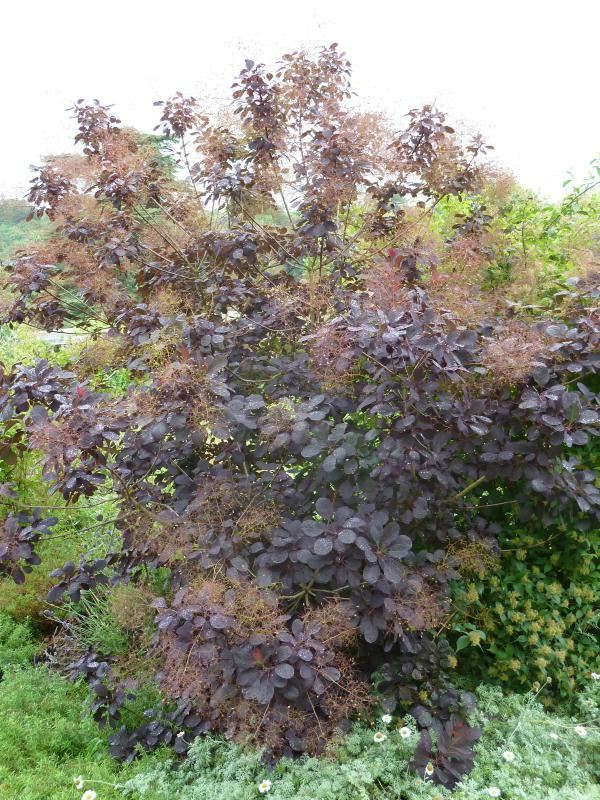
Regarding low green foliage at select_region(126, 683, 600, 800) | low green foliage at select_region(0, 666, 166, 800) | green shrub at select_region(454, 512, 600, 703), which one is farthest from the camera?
green shrub at select_region(454, 512, 600, 703)

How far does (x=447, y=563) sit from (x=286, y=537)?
0.61 metres

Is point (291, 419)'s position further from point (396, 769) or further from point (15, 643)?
point (15, 643)

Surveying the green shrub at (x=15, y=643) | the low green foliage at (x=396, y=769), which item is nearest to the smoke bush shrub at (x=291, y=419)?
the low green foliage at (x=396, y=769)

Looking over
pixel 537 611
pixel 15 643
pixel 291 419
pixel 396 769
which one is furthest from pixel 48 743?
pixel 537 611

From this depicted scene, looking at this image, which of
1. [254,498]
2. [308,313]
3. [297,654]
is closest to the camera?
[297,654]

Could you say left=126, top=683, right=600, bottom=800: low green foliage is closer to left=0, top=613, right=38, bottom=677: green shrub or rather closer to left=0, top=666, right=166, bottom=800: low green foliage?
left=0, top=666, right=166, bottom=800: low green foliage

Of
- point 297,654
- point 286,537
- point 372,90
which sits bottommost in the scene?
point 297,654

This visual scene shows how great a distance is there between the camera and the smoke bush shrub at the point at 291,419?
1.97 meters

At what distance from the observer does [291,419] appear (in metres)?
2.03

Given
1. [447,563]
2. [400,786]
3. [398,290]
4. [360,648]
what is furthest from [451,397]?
[400,786]

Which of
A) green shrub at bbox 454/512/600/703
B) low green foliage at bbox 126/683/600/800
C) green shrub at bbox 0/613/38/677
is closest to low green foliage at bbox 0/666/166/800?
green shrub at bbox 0/613/38/677

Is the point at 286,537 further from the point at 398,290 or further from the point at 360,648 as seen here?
the point at 398,290

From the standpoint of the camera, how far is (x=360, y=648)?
2396 mm

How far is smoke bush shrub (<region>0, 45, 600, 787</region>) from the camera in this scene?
77.7 inches
